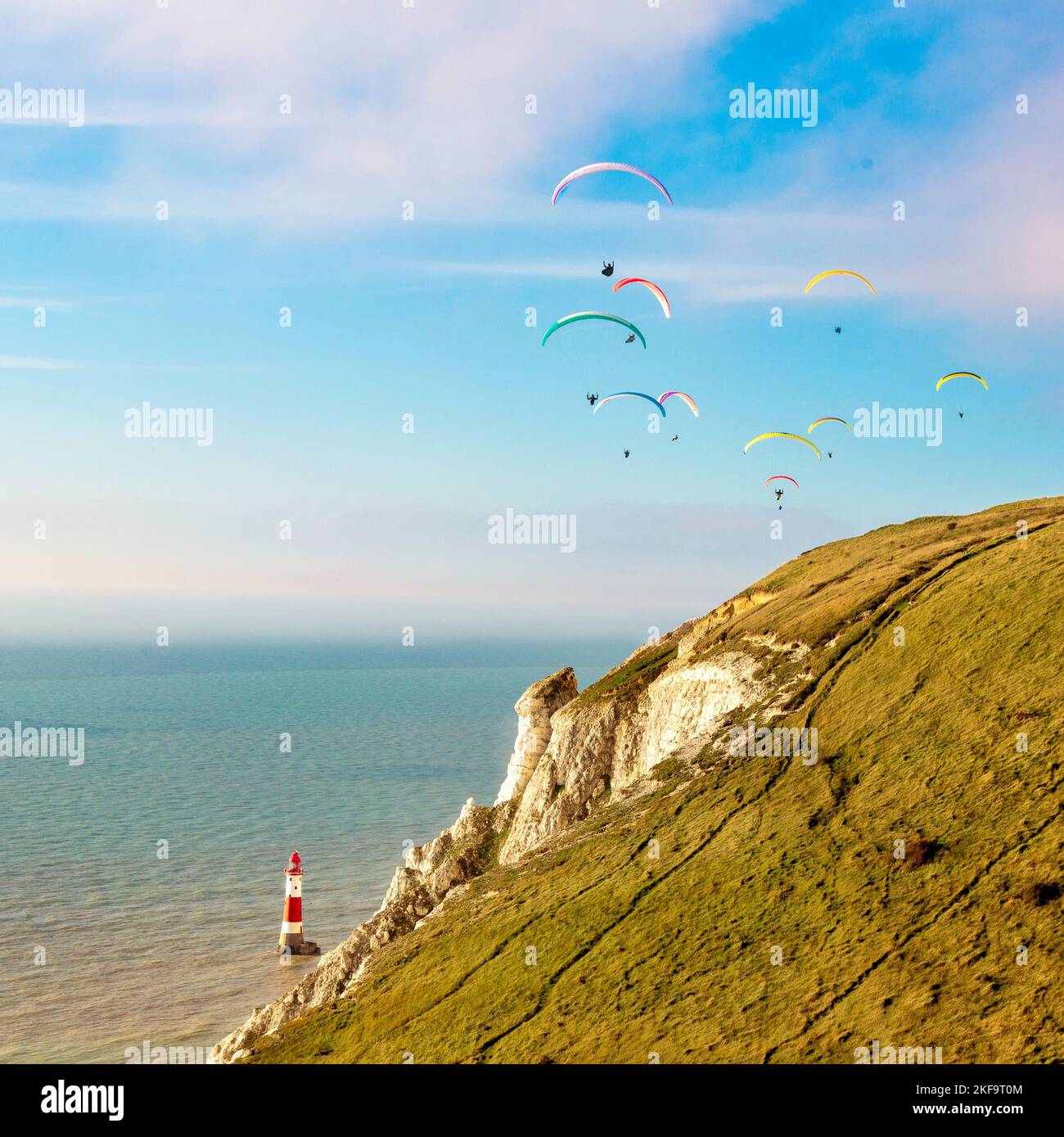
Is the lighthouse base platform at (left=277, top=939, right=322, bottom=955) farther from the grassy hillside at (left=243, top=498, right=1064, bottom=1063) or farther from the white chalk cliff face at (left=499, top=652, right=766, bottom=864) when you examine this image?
the grassy hillside at (left=243, top=498, right=1064, bottom=1063)

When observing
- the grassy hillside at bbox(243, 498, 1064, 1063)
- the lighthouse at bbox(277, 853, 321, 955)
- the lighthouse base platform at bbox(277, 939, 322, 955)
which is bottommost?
the lighthouse base platform at bbox(277, 939, 322, 955)

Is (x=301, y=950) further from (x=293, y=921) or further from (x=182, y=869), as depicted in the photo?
(x=182, y=869)

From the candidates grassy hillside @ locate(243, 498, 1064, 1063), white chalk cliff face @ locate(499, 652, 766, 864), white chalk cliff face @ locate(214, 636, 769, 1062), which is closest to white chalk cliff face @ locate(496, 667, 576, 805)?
white chalk cliff face @ locate(214, 636, 769, 1062)

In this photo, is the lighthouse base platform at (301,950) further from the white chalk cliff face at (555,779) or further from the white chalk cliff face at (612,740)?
the white chalk cliff face at (612,740)

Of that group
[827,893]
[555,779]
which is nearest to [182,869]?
[555,779]

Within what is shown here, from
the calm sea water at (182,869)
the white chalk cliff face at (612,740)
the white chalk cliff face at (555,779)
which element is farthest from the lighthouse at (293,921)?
the white chalk cliff face at (612,740)

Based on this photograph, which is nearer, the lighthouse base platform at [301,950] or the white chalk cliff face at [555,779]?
the white chalk cliff face at [555,779]
